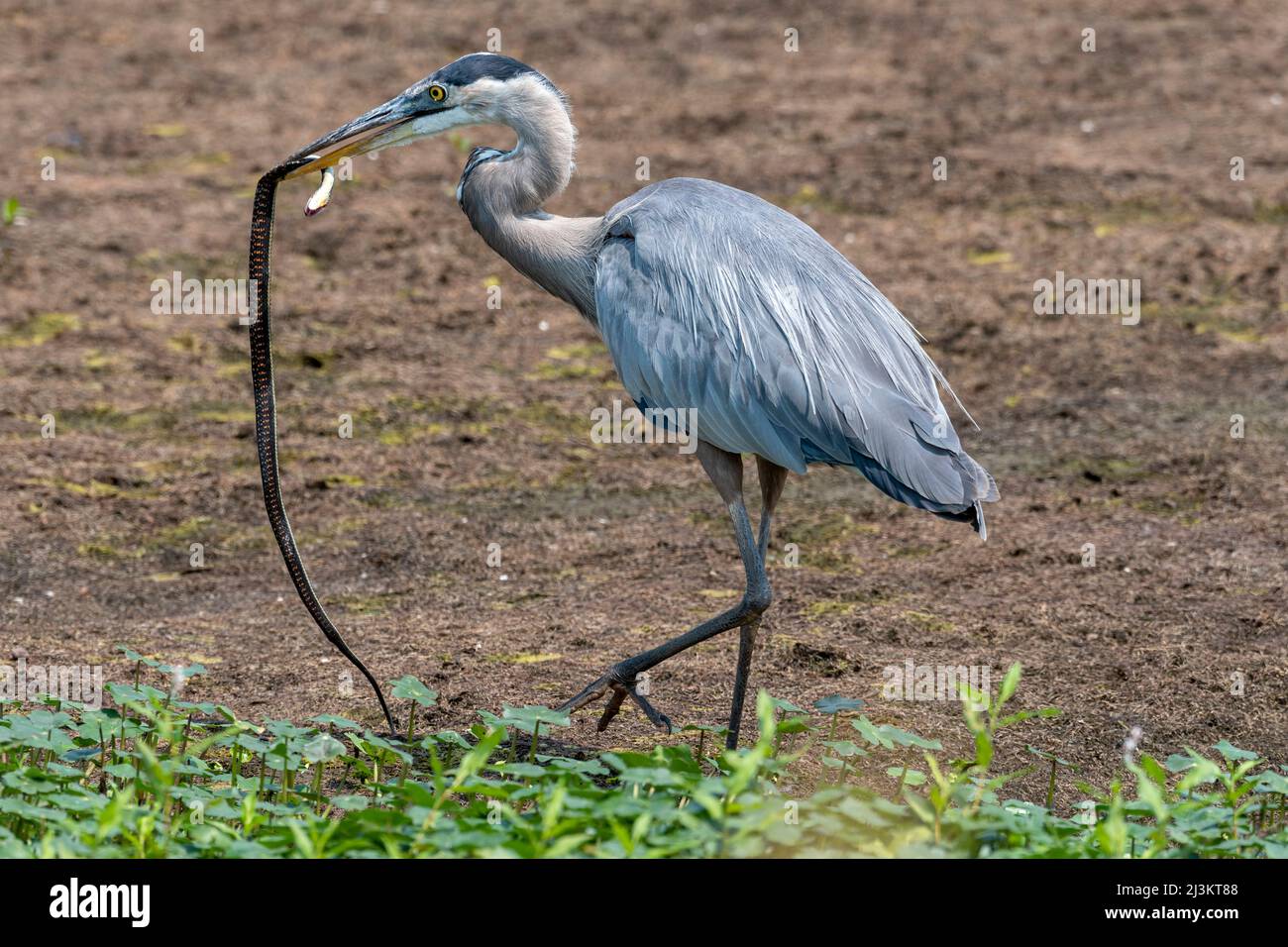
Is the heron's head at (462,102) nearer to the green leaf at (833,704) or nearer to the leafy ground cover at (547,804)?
the leafy ground cover at (547,804)

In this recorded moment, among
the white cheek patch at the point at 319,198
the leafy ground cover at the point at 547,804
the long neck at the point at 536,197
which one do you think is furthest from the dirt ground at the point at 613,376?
the white cheek patch at the point at 319,198

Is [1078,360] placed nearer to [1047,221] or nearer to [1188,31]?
[1047,221]

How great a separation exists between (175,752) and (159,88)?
29.9 ft

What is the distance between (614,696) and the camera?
222 inches

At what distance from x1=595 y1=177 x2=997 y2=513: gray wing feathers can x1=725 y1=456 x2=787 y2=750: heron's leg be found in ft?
0.82

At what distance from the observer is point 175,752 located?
542 centimetres

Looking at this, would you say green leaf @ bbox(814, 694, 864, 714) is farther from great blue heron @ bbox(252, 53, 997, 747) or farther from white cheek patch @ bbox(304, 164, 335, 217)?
white cheek patch @ bbox(304, 164, 335, 217)

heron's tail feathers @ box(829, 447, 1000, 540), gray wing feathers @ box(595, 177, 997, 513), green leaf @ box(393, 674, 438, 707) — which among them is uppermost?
gray wing feathers @ box(595, 177, 997, 513)

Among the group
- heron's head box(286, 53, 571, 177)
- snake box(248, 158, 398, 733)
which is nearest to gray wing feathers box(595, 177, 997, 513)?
heron's head box(286, 53, 571, 177)

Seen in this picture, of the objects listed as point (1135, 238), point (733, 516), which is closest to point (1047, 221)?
point (1135, 238)

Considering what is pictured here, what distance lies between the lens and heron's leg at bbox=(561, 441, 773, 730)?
18.2 feet

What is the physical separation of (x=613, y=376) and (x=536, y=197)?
340 cm

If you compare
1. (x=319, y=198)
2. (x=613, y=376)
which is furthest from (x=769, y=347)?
(x=613, y=376)

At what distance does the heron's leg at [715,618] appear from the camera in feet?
18.2
